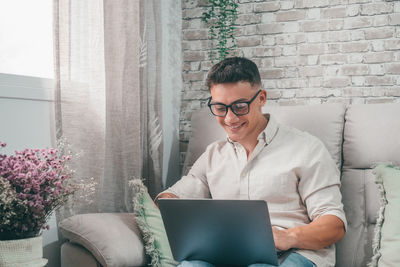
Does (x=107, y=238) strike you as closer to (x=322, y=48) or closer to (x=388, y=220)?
(x=388, y=220)

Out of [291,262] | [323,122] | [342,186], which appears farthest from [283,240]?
[323,122]

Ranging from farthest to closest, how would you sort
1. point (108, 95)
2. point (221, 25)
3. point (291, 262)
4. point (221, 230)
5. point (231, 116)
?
point (221, 25)
point (108, 95)
point (231, 116)
point (291, 262)
point (221, 230)

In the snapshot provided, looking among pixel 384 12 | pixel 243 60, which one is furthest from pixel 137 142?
pixel 384 12

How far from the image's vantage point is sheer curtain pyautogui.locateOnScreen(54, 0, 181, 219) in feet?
5.36

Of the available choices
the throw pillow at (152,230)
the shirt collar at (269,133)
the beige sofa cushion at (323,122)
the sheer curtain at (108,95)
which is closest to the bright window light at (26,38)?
the sheer curtain at (108,95)

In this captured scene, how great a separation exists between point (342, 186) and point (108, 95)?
42.6 inches

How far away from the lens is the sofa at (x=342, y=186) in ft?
4.91

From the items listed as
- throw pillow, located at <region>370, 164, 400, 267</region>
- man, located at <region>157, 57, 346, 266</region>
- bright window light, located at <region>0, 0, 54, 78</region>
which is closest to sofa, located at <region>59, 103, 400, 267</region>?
throw pillow, located at <region>370, 164, 400, 267</region>

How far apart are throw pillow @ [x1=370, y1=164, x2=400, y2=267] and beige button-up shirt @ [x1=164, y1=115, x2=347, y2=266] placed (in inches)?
7.0

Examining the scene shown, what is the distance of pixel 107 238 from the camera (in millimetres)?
1491

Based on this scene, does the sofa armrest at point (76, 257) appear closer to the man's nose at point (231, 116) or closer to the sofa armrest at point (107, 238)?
the sofa armrest at point (107, 238)

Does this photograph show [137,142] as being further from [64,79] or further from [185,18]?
[185,18]

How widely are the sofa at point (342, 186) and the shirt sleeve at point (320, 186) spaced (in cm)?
29

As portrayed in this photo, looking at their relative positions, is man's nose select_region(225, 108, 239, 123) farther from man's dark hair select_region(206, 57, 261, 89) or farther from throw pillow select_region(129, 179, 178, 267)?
throw pillow select_region(129, 179, 178, 267)
